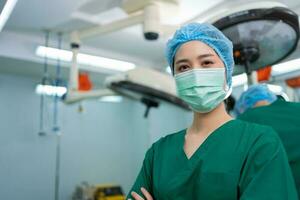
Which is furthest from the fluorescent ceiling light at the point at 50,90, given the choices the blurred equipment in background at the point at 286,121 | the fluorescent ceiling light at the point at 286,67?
the blurred equipment in background at the point at 286,121

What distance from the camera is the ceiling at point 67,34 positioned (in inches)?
107

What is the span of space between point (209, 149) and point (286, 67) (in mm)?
3250

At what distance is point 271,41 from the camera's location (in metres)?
1.70

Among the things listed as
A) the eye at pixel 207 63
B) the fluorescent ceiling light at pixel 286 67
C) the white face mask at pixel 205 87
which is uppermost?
the fluorescent ceiling light at pixel 286 67

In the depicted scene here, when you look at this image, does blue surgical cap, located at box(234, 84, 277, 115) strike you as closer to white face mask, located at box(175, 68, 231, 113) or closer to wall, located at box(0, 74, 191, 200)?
white face mask, located at box(175, 68, 231, 113)

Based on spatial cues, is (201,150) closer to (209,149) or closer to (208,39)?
(209,149)

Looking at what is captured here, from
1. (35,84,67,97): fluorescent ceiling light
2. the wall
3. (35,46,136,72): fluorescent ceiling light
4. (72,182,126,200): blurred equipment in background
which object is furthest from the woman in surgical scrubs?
(35,84,67,97): fluorescent ceiling light

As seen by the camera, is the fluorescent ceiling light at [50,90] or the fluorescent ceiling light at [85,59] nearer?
the fluorescent ceiling light at [85,59]

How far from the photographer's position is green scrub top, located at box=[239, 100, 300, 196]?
1324mm

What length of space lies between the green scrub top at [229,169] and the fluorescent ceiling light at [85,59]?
100 inches

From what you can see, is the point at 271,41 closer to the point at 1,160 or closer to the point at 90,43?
the point at 90,43

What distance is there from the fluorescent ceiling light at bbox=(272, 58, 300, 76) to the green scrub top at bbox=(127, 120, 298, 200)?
296 centimetres

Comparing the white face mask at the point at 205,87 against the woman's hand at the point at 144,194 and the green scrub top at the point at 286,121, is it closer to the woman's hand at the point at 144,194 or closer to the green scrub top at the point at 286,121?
the woman's hand at the point at 144,194

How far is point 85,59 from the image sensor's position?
12.0 ft
